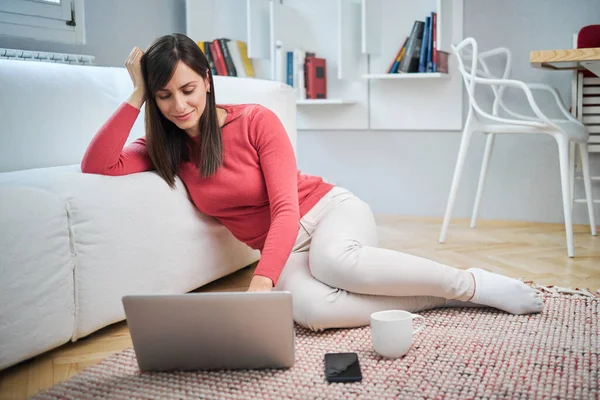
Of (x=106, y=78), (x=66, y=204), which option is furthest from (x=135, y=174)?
(x=106, y=78)

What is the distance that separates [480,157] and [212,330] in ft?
7.79

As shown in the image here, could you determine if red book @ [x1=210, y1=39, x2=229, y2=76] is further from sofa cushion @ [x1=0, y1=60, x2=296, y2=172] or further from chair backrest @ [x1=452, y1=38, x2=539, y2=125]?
sofa cushion @ [x1=0, y1=60, x2=296, y2=172]

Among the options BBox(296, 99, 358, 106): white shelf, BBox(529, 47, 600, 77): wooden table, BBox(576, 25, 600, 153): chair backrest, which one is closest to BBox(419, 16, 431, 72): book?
BBox(296, 99, 358, 106): white shelf

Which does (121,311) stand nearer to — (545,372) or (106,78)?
(106,78)

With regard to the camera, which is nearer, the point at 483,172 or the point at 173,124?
the point at 173,124

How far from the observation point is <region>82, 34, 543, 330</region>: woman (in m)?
1.60

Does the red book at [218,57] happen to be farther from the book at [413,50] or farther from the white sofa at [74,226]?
the white sofa at [74,226]

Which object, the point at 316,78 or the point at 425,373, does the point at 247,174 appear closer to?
the point at 425,373

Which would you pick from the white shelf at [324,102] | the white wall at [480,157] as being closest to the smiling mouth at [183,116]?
the white shelf at [324,102]

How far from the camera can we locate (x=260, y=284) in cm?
146

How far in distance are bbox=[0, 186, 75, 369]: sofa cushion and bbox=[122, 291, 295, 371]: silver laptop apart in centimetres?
24

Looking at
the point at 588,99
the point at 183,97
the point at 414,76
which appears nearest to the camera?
the point at 183,97

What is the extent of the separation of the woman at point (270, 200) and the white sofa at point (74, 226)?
0.34 ft

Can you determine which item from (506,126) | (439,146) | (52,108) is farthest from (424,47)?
(52,108)
